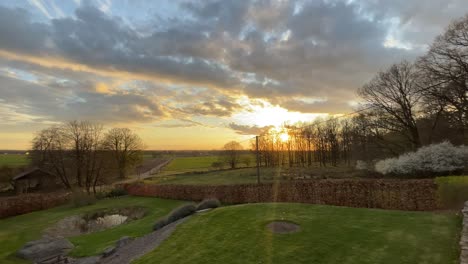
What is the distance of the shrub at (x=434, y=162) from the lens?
2494 centimetres

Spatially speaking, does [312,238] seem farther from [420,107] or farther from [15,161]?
[15,161]

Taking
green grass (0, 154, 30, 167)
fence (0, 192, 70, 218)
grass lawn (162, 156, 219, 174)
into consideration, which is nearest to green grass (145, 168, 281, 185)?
fence (0, 192, 70, 218)

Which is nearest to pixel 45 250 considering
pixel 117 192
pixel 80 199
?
pixel 80 199

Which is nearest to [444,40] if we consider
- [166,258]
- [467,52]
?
[467,52]

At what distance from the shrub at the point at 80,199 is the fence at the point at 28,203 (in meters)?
2.36

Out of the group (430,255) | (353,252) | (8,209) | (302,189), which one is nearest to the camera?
(430,255)

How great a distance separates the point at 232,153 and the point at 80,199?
162 feet

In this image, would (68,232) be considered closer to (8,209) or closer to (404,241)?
(8,209)

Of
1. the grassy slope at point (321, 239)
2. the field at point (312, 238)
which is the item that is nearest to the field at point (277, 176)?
the field at point (312, 238)

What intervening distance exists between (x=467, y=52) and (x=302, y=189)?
24.4m

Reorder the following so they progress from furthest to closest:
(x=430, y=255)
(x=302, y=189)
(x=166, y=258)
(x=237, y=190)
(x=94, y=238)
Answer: (x=237, y=190)
(x=302, y=189)
(x=94, y=238)
(x=166, y=258)
(x=430, y=255)

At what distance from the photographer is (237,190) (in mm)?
28219

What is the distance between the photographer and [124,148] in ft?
236

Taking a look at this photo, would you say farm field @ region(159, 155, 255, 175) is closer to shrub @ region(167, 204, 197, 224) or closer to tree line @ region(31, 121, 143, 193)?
tree line @ region(31, 121, 143, 193)
